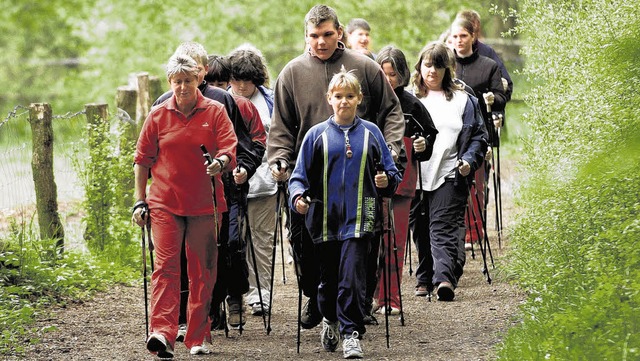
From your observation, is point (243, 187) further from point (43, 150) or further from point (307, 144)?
point (43, 150)

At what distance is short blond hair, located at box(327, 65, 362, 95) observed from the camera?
8.16m

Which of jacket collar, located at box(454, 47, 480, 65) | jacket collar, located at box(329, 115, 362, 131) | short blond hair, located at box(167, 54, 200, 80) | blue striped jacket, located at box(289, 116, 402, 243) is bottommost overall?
blue striped jacket, located at box(289, 116, 402, 243)

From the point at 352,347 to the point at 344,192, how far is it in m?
0.95

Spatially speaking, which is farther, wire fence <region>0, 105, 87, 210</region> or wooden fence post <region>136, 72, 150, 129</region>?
wooden fence post <region>136, 72, 150, 129</region>

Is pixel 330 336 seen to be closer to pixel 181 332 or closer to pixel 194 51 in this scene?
pixel 181 332

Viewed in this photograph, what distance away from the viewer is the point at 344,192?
8109 mm

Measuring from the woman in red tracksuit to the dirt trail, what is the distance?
13.2 inches

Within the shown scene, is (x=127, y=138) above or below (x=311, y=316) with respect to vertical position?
above

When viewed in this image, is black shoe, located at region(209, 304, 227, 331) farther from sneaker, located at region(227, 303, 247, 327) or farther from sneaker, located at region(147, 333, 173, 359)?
sneaker, located at region(147, 333, 173, 359)

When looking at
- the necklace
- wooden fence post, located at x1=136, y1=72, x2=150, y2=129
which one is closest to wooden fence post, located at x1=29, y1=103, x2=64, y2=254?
wooden fence post, located at x1=136, y1=72, x2=150, y2=129

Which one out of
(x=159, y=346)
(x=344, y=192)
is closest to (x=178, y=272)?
(x=159, y=346)

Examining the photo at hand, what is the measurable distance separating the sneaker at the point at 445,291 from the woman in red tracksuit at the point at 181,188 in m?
2.56

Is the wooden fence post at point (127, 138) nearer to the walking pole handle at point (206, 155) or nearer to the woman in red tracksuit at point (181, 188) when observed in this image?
the woman in red tracksuit at point (181, 188)

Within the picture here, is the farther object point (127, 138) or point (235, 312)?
point (127, 138)
